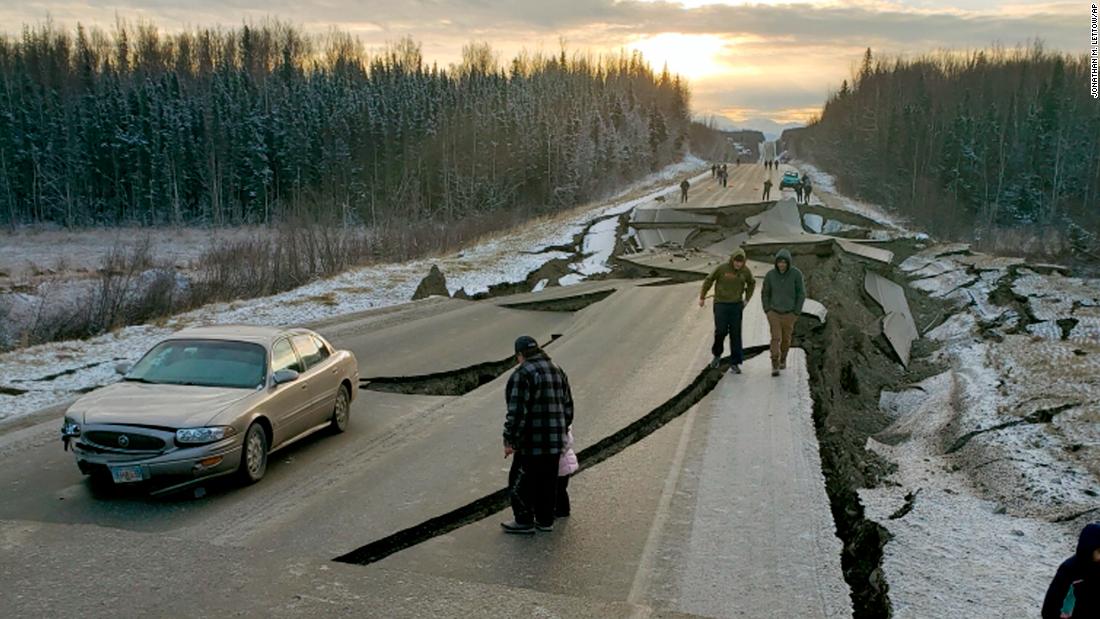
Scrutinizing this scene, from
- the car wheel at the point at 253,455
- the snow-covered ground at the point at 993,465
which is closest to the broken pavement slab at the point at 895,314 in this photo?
the snow-covered ground at the point at 993,465

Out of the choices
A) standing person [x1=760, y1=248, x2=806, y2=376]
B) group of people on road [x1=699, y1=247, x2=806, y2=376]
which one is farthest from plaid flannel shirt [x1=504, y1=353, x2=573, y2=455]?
standing person [x1=760, y1=248, x2=806, y2=376]

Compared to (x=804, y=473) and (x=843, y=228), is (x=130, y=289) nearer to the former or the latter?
(x=804, y=473)

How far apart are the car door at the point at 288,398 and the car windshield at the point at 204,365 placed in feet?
0.77

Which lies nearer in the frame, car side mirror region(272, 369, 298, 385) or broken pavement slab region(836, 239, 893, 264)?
car side mirror region(272, 369, 298, 385)

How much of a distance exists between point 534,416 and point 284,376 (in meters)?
3.74

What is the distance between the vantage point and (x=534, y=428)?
730cm

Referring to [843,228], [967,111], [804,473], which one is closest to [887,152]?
[967,111]

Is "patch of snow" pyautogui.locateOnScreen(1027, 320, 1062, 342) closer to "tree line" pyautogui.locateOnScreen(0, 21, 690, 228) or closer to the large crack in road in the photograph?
the large crack in road

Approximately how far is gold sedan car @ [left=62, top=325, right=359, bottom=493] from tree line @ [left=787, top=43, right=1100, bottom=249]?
57827 mm

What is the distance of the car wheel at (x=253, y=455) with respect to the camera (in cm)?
880

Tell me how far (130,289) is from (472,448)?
19.8 meters

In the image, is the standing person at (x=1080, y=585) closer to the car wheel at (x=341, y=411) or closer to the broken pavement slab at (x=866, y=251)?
the car wheel at (x=341, y=411)

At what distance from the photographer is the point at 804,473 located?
9.41 m

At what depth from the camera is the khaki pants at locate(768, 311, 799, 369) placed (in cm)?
1412
